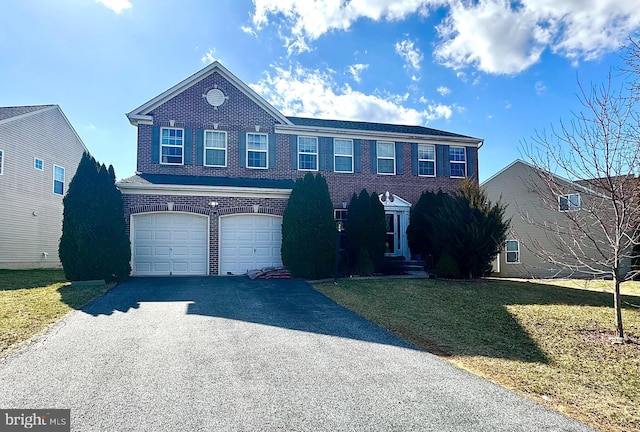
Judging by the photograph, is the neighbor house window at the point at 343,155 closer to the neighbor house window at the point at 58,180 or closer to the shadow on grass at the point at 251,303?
the shadow on grass at the point at 251,303

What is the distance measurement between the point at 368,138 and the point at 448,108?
3.85m

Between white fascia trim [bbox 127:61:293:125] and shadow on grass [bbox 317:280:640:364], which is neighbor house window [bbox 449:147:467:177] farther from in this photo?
white fascia trim [bbox 127:61:293:125]

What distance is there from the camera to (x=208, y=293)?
34.1 ft

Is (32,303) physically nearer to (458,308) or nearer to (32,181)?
(458,308)

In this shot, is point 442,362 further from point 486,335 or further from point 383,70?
point 383,70

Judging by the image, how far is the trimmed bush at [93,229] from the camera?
37.2 ft

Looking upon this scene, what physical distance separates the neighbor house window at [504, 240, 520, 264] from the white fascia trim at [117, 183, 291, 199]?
15290 millimetres

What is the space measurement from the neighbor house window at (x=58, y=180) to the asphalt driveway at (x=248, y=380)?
1625 centimetres

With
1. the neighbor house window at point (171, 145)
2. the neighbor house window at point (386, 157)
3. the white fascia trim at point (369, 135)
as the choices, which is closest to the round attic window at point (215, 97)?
the neighbor house window at point (171, 145)

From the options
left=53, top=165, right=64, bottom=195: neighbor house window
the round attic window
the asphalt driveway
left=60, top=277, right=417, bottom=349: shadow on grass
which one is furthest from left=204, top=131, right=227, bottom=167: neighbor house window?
left=53, top=165, right=64, bottom=195: neighbor house window

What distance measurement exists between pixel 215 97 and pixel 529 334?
562 inches

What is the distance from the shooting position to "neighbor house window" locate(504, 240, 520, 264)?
74.0ft

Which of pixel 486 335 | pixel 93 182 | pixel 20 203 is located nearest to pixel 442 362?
pixel 486 335

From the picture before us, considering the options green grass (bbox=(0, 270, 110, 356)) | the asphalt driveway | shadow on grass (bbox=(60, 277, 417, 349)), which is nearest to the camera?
the asphalt driveway
